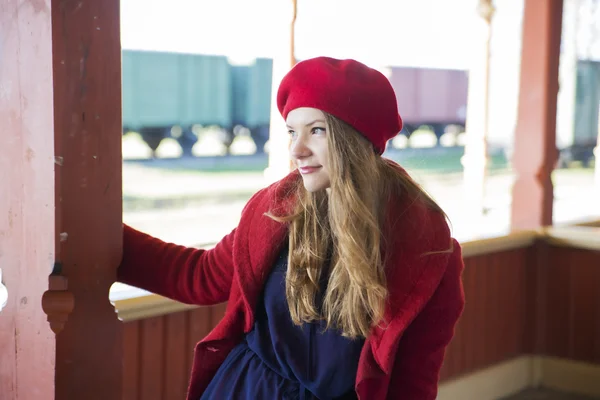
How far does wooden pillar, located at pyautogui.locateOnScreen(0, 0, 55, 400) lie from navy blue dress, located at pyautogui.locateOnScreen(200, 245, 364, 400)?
0.42 metres

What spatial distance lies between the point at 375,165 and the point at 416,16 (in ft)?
34.0

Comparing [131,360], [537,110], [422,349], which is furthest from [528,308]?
[422,349]

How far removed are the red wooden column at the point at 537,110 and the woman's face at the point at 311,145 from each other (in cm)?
287

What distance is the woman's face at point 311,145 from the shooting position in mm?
1647

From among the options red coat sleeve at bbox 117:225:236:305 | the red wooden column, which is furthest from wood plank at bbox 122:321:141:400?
the red wooden column

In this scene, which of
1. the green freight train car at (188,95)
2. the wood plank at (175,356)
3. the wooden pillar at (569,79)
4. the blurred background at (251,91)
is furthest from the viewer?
the green freight train car at (188,95)

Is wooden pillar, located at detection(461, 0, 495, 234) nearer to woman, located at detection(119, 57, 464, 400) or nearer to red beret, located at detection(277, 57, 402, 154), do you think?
woman, located at detection(119, 57, 464, 400)

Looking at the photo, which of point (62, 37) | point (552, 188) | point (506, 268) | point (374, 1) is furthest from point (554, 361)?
point (374, 1)

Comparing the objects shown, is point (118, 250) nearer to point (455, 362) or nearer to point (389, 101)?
point (389, 101)

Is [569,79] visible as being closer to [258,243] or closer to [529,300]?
[529,300]

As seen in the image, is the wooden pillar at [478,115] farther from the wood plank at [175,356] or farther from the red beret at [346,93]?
the red beret at [346,93]

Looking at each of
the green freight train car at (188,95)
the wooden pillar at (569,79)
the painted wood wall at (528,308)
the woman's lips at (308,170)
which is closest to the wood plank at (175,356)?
the woman's lips at (308,170)

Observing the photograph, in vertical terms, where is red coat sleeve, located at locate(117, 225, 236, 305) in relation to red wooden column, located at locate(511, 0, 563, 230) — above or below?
below

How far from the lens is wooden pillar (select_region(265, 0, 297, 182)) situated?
3.17 m
